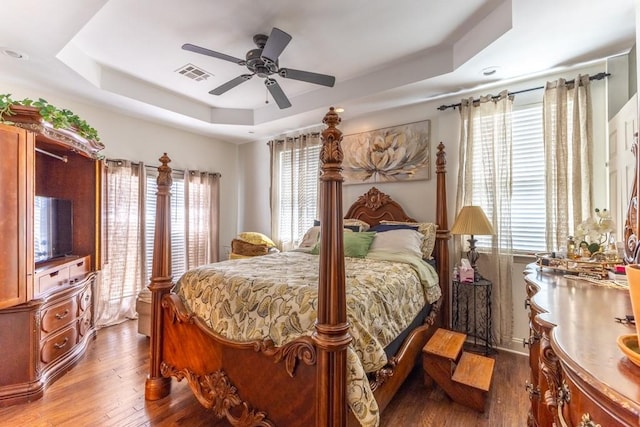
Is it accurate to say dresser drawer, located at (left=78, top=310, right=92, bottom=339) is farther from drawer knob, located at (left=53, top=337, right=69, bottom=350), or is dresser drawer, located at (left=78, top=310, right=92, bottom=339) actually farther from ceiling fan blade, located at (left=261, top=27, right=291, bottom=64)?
ceiling fan blade, located at (left=261, top=27, right=291, bottom=64)

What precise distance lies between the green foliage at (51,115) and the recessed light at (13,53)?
0.32 metres

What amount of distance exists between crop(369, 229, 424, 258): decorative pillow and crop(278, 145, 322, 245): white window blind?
1430 millimetres

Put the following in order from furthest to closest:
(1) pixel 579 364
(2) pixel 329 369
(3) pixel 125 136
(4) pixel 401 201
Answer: (3) pixel 125 136
(4) pixel 401 201
(2) pixel 329 369
(1) pixel 579 364

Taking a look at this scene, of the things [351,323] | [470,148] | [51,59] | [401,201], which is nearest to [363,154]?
[401,201]

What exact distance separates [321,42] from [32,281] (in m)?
3.03

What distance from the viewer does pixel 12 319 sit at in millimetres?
2129

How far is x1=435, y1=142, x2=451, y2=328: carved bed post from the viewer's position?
3.00m

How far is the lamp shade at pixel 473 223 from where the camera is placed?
8.79 ft

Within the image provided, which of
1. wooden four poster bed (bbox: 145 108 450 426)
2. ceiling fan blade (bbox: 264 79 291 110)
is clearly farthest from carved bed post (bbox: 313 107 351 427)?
ceiling fan blade (bbox: 264 79 291 110)

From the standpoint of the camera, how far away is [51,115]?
2.36 metres

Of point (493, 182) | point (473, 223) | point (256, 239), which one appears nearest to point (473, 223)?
point (473, 223)

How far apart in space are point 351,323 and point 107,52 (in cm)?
327

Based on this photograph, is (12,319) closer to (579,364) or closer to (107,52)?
(107,52)

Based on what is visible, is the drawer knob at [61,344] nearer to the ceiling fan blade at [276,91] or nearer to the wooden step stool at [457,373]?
the ceiling fan blade at [276,91]
